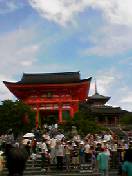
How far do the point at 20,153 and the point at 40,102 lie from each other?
54.4 meters

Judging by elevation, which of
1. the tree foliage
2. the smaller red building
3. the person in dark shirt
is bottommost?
the person in dark shirt

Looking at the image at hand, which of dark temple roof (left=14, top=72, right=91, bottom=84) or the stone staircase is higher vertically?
dark temple roof (left=14, top=72, right=91, bottom=84)

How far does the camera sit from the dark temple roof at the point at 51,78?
6855 cm

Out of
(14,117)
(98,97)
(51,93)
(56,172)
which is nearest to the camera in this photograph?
(56,172)

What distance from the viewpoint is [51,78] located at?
71.3 metres

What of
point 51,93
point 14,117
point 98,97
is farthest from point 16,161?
point 98,97

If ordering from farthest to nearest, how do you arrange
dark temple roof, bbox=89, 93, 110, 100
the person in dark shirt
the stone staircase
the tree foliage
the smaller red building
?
1. dark temple roof, bbox=89, 93, 110, 100
2. the smaller red building
3. the tree foliage
4. the stone staircase
5. the person in dark shirt

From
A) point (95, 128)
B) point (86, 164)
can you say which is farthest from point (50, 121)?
point (86, 164)

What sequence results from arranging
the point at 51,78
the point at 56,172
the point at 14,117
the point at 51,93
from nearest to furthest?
1. the point at 56,172
2. the point at 14,117
3. the point at 51,93
4. the point at 51,78

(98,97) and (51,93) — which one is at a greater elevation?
(98,97)

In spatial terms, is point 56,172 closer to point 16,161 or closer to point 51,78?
Answer: point 16,161

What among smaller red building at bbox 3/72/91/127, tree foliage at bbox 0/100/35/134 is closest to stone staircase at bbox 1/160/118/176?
tree foliage at bbox 0/100/35/134

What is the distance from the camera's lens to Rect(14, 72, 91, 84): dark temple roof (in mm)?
68550

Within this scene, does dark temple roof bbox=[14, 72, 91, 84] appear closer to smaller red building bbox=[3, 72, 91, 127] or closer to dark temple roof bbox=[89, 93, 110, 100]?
smaller red building bbox=[3, 72, 91, 127]
